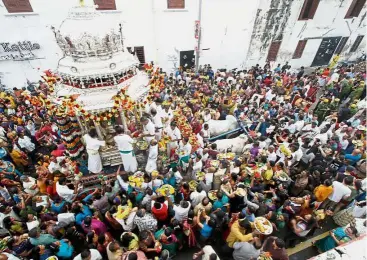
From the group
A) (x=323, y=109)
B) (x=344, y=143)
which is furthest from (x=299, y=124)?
(x=323, y=109)

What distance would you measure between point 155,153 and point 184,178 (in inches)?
43.3

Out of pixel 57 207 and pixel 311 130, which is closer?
pixel 57 207

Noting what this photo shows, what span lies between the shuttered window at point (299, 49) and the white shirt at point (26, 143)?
54.0 ft

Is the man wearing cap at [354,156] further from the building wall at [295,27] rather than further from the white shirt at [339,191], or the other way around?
the building wall at [295,27]

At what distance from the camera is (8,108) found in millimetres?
8469

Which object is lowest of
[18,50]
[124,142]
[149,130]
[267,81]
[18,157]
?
[18,157]

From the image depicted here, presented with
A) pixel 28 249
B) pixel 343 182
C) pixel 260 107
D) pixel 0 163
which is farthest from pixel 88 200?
pixel 260 107

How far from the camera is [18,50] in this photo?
10359 millimetres

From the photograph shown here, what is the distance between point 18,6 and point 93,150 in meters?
Result: 8.68

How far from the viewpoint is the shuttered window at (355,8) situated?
47.4ft

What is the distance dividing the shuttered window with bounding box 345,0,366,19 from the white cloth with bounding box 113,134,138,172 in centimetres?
1760

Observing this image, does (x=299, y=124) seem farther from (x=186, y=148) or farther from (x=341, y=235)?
(x=186, y=148)

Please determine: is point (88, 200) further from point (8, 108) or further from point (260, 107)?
point (260, 107)

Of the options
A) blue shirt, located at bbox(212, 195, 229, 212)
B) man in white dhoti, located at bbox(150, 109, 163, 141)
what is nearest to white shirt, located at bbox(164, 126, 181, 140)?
man in white dhoti, located at bbox(150, 109, 163, 141)
